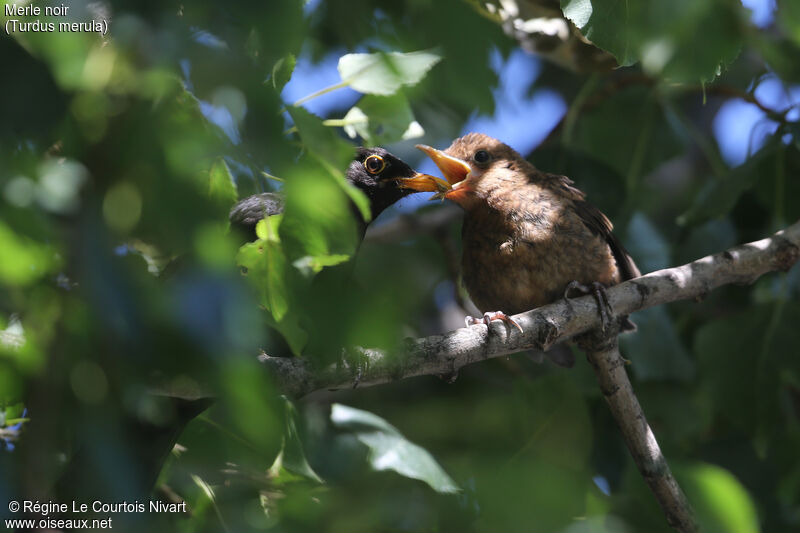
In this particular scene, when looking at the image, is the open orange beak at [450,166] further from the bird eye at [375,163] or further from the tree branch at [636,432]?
the tree branch at [636,432]

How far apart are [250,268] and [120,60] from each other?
0.73 meters

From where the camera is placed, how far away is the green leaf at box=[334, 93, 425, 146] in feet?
8.41

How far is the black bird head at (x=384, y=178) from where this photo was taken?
4246 mm

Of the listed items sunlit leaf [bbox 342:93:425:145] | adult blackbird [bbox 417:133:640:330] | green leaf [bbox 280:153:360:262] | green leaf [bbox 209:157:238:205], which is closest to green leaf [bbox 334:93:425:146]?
sunlit leaf [bbox 342:93:425:145]

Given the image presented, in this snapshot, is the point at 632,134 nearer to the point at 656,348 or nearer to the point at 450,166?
the point at 450,166

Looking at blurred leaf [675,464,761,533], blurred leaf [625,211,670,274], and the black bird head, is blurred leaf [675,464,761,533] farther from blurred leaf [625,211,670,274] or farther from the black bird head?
the black bird head

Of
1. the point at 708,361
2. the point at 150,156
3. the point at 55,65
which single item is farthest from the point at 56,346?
the point at 708,361

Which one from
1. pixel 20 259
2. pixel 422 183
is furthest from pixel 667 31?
pixel 422 183

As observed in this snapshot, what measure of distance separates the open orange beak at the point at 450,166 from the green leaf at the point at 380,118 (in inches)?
57.5

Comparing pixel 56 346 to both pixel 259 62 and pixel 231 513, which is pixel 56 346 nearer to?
pixel 259 62

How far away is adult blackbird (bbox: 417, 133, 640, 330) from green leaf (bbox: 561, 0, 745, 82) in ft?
4.40

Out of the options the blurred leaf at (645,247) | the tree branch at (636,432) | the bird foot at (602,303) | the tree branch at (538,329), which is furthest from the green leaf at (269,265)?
the blurred leaf at (645,247)

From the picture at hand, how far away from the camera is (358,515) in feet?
9.71

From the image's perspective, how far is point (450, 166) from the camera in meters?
4.38
